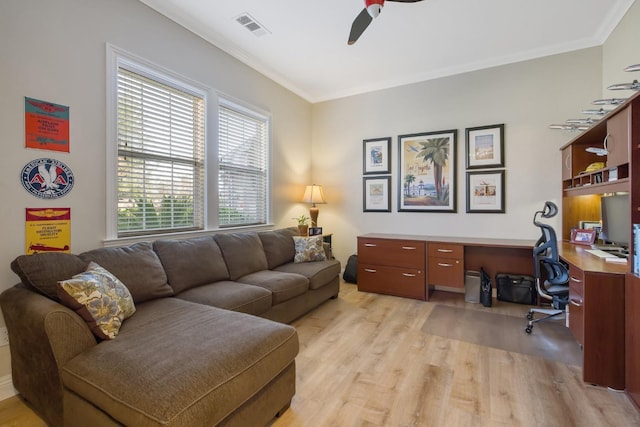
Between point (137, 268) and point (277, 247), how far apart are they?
1.55 m

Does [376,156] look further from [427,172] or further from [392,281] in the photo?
[392,281]

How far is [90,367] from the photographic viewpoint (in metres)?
1.29

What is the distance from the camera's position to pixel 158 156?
2.74 meters

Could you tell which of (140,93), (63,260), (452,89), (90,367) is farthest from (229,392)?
(452,89)

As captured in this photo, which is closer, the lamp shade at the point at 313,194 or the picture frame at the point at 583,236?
the picture frame at the point at 583,236

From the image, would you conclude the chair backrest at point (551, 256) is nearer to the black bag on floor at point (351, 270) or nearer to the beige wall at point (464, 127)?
the beige wall at point (464, 127)

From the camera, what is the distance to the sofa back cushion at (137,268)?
6.63 ft

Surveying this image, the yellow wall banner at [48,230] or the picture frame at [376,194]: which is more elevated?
the picture frame at [376,194]

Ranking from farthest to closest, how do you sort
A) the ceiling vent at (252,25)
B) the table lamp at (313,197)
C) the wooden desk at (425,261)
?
the table lamp at (313,197) < the wooden desk at (425,261) < the ceiling vent at (252,25)

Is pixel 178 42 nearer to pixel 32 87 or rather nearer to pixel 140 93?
pixel 140 93

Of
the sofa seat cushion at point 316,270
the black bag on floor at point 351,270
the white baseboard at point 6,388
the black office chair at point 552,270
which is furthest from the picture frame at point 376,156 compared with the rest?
the white baseboard at point 6,388

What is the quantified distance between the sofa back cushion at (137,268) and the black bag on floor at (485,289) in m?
3.24

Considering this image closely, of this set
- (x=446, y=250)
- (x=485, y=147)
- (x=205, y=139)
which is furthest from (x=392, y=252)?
(x=205, y=139)

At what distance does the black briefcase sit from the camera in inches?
132
